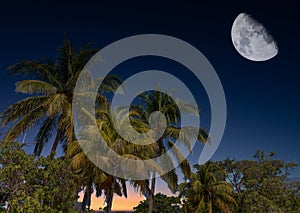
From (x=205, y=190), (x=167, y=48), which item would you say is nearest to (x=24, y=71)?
(x=167, y=48)

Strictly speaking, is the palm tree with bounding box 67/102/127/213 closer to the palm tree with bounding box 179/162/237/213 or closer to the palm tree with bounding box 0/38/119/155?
the palm tree with bounding box 0/38/119/155

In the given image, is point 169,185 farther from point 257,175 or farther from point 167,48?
point 257,175

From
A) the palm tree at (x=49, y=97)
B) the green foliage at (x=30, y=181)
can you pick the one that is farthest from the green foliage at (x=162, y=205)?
the green foliage at (x=30, y=181)

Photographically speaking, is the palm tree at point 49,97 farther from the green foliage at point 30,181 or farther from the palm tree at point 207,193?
the palm tree at point 207,193

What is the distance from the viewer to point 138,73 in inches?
647

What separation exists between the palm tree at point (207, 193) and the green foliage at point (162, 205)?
197 inches

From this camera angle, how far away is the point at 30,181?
6559 millimetres

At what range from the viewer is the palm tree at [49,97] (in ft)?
41.2

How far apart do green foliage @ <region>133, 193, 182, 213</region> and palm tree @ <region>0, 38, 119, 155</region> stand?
1839 centimetres

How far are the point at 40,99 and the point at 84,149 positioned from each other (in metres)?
3.12

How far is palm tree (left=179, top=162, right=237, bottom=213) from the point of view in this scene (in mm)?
24984

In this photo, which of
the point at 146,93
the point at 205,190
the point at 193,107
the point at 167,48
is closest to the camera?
the point at 167,48

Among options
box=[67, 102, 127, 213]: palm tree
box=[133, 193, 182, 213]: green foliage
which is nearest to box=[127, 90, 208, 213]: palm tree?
box=[67, 102, 127, 213]: palm tree

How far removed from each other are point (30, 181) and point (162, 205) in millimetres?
26807
